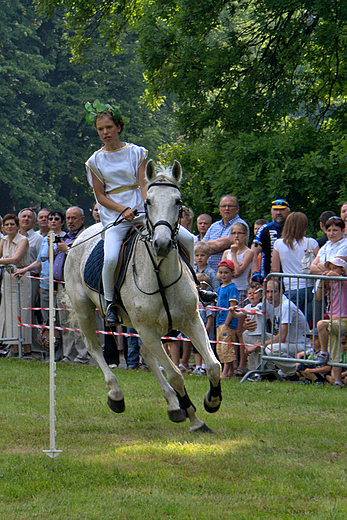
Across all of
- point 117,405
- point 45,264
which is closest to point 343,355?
point 117,405

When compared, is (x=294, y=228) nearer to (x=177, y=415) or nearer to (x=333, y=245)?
(x=333, y=245)

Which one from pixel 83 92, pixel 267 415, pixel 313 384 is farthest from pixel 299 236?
pixel 83 92

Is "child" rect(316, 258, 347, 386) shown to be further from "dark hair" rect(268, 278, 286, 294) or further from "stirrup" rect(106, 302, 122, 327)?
"stirrup" rect(106, 302, 122, 327)

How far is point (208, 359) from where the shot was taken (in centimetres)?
721

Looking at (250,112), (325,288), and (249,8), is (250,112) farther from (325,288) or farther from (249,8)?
(325,288)

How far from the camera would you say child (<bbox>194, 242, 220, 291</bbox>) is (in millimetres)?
11812

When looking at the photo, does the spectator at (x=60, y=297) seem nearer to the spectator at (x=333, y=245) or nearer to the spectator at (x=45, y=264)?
the spectator at (x=45, y=264)

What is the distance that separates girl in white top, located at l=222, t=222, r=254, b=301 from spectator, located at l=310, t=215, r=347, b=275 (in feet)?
4.03

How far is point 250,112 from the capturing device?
57.6ft

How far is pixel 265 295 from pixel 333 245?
1.19m

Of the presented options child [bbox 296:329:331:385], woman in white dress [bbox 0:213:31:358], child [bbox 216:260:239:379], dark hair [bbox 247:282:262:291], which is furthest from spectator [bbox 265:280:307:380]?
woman in white dress [bbox 0:213:31:358]

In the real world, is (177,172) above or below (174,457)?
above

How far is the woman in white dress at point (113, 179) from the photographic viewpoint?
26.3 feet

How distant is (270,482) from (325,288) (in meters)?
4.84
